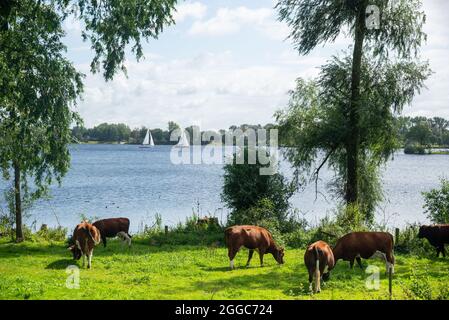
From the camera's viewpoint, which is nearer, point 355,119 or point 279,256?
point 279,256

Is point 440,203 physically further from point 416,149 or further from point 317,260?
point 416,149

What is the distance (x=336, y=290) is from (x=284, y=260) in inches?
208

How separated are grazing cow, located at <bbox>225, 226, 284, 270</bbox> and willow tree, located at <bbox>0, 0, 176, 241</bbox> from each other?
7472mm

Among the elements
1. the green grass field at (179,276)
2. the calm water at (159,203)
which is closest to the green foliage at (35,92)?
the green grass field at (179,276)

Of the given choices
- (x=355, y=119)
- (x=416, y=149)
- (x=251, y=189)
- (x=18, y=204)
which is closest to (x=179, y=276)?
(x=251, y=189)

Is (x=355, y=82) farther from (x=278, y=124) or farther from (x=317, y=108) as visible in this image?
(x=278, y=124)

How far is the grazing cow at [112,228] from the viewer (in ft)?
77.5

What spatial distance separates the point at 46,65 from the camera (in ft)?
62.9

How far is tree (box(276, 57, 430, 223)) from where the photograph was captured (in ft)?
91.2

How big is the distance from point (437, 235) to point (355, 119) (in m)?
8.53

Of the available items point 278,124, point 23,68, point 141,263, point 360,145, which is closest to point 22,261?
point 141,263

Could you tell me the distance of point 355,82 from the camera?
28.3 m

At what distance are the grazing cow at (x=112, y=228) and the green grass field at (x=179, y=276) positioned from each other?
52cm

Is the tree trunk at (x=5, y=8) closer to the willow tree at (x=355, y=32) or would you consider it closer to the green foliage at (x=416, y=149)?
the willow tree at (x=355, y=32)
